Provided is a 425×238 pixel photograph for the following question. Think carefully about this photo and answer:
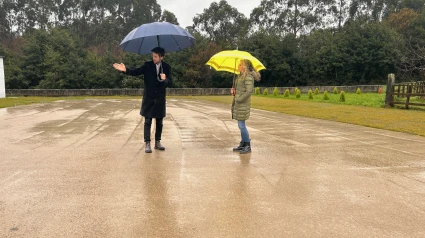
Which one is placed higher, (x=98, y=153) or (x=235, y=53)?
(x=235, y=53)

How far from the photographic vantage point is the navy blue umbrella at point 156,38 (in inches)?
211

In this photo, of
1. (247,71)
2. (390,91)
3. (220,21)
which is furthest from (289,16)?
(247,71)

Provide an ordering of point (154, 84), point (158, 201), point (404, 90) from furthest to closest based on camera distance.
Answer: point (404, 90), point (154, 84), point (158, 201)

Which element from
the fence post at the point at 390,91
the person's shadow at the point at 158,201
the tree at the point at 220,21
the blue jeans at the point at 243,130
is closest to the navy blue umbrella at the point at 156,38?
the blue jeans at the point at 243,130

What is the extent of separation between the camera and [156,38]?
599cm

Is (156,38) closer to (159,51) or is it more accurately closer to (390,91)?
(159,51)

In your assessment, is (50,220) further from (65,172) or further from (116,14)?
(116,14)

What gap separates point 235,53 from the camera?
232 inches

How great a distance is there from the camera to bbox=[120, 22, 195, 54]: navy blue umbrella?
536 centimetres

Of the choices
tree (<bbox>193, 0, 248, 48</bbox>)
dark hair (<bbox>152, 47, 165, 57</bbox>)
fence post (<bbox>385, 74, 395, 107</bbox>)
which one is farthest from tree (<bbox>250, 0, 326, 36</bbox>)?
dark hair (<bbox>152, 47, 165, 57</bbox>)

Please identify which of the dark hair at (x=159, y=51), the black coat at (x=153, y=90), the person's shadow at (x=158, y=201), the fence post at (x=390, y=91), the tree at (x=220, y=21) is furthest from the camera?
the tree at (x=220, y=21)

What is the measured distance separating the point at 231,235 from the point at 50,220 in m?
1.73

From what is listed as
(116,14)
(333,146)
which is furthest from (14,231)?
(116,14)

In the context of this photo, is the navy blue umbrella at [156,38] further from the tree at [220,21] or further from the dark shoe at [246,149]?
the tree at [220,21]
